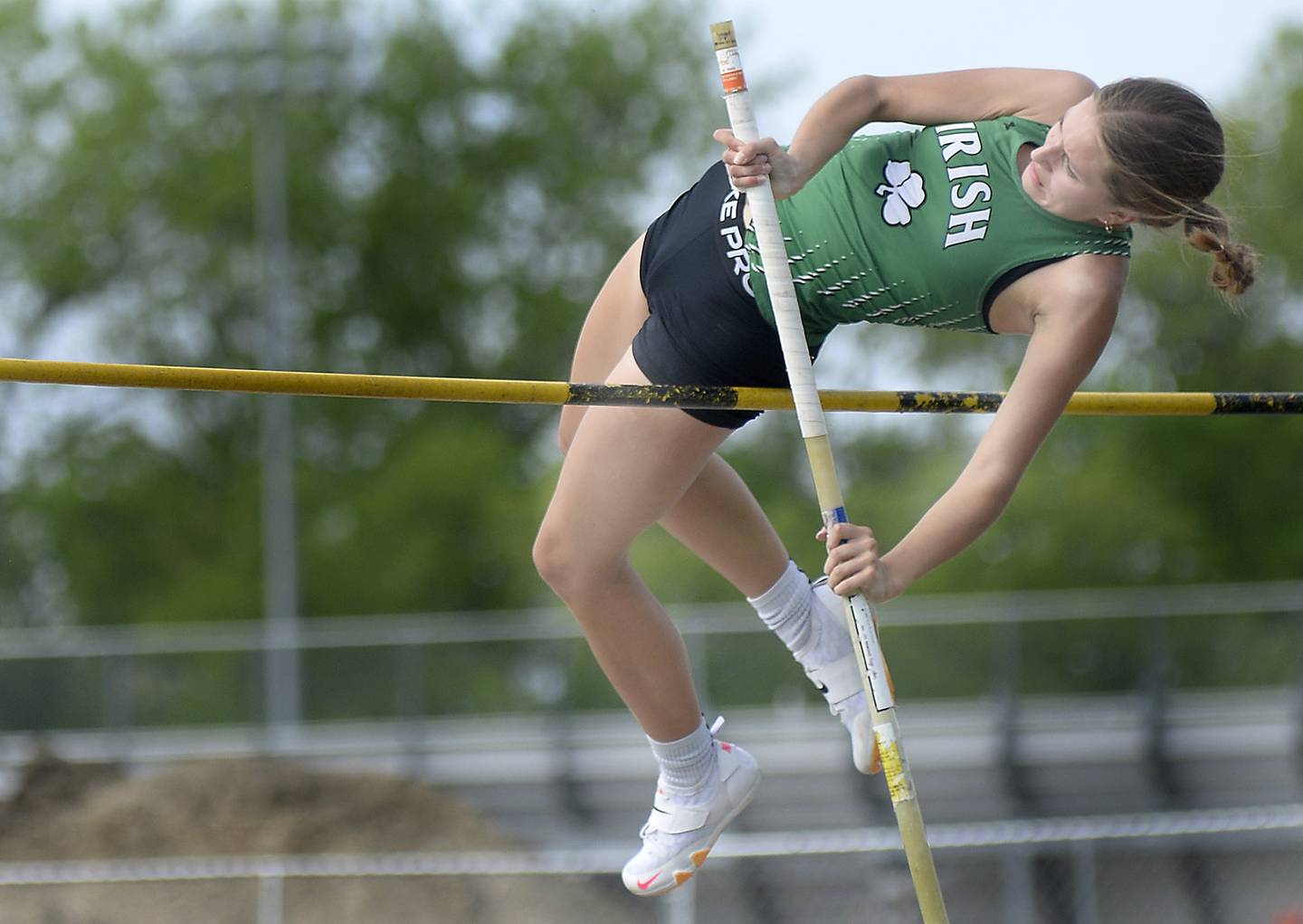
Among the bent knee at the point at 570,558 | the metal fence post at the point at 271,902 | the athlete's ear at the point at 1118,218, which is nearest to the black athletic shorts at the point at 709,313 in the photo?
the bent knee at the point at 570,558

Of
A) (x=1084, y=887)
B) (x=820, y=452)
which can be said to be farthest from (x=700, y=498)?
(x=1084, y=887)

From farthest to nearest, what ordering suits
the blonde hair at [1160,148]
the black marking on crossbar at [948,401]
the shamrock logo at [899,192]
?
the black marking on crossbar at [948,401] < the shamrock logo at [899,192] < the blonde hair at [1160,148]

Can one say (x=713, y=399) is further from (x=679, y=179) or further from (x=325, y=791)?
(x=679, y=179)

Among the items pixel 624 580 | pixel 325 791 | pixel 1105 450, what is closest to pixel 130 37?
pixel 1105 450

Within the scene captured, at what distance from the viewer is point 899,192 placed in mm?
2566

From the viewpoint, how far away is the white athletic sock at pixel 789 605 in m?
3.02

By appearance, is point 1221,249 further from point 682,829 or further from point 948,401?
point 682,829

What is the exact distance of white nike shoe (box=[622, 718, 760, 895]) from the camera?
2930 millimetres

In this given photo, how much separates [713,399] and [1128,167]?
681 millimetres

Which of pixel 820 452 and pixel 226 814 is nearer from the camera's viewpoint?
pixel 820 452

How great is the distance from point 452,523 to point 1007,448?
16769mm

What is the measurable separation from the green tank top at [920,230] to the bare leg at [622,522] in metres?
0.25

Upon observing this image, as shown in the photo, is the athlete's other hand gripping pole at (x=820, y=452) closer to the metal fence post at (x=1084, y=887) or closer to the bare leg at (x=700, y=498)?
the bare leg at (x=700, y=498)

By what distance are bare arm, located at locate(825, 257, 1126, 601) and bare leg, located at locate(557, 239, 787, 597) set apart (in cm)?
51
